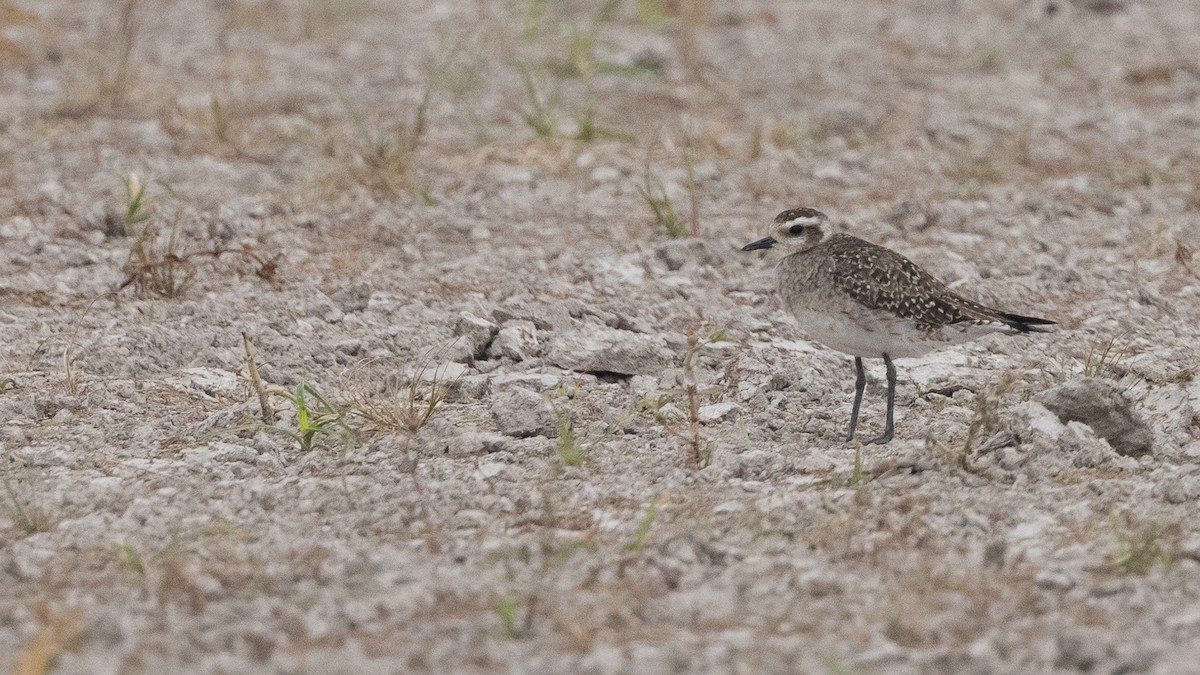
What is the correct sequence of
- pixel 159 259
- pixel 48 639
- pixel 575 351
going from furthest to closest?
1. pixel 159 259
2. pixel 575 351
3. pixel 48 639

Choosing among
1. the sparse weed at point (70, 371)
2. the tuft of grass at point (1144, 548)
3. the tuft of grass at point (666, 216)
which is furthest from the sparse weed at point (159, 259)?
the tuft of grass at point (1144, 548)

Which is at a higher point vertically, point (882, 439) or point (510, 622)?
point (510, 622)

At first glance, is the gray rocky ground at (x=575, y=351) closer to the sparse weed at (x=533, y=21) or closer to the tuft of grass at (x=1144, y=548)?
the tuft of grass at (x=1144, y=548)

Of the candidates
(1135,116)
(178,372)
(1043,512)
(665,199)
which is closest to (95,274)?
(178,372)

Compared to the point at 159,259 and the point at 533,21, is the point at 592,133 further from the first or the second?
the point at 159,259

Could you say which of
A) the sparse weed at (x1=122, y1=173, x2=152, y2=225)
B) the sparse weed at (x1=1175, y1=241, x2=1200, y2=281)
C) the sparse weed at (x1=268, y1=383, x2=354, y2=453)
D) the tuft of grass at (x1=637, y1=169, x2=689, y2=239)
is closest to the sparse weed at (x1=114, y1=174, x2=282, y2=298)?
the sparse weed at (x1=122, y1=173, x2=152, y2=225)

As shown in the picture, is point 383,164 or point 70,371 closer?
point 70,371

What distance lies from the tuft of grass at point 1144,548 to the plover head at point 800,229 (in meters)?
2.15

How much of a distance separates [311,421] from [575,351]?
137cm

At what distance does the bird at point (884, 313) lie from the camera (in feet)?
21.2

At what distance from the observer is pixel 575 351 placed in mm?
7359

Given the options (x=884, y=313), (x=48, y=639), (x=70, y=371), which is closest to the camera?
(x=48, y=639)

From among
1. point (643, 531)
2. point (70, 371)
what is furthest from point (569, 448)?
point (70, 371)

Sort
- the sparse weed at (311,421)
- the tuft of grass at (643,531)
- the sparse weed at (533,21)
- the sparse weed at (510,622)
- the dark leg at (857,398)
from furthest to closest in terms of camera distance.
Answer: the sparse weed at (533,21) → the dark leg at (857,398) → the sparse weed at (311,421) → the tuft of grass at (643,531) → the sparse weed at (510,622)
